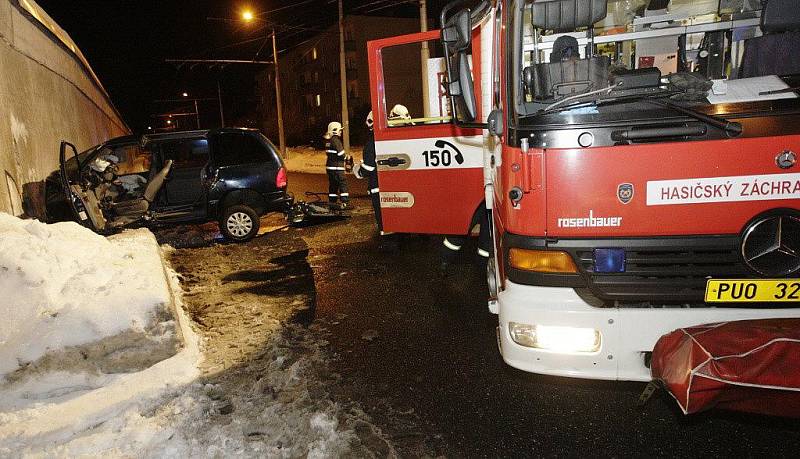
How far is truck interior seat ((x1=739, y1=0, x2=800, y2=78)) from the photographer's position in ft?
9.50

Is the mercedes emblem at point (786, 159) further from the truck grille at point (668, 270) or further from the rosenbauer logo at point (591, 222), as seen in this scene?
the rosenbauer logo at point (591, 222)

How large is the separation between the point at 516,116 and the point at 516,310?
1062 millimetres

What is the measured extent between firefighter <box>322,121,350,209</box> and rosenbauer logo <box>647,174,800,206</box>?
7.99 m

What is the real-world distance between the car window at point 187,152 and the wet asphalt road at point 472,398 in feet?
12.9

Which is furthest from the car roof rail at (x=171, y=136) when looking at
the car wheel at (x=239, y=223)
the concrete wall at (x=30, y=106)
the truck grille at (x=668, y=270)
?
the truck grille at (x=668, y=270)

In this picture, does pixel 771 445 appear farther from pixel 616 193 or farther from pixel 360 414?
pixel 360 414

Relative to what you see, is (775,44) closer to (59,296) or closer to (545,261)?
(545,261)

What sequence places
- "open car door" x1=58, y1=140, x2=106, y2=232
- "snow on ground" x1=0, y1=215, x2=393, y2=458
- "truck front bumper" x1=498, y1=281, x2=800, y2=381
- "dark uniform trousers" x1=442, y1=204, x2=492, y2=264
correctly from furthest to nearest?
"open car door" x1=58, y1=140, x2=106, y2=232 < "dark uniform trousers" x1=442, y1=204, x2=492, y2=264 < "snow on ground" x1=0, y1=215, x2=393, y2=458 < "truck front bumper" x1=498, y1=281, x2=800, y2=381

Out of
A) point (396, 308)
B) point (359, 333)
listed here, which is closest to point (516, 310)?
point (359, 333)

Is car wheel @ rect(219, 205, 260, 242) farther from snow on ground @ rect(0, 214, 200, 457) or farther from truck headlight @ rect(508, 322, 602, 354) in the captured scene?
truck headlight @ rect(508, 322, 602, 354)

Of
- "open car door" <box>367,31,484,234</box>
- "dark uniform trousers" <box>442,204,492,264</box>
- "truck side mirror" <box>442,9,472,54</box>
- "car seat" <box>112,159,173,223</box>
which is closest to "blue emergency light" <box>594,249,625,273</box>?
"truck side mirror" <box>442,9,472,54</box>

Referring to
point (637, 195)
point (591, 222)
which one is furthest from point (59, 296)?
point (637, 195)

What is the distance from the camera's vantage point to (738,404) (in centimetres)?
245

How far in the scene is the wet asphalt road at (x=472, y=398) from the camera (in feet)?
9.38
